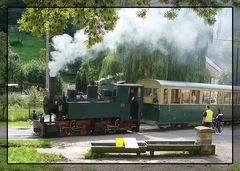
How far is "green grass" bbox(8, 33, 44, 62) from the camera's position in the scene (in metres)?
4.62

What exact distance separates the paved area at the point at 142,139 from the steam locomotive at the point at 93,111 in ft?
0.27

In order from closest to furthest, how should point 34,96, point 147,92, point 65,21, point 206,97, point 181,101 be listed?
point 34,96, point 147,92, point 206,97, point 181,101, point 65,21

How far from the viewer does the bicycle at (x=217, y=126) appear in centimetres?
487

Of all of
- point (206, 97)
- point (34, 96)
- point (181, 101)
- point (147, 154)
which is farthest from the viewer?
point (181, 101)

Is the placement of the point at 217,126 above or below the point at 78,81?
below

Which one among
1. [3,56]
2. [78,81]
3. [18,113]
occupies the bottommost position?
[18,113]

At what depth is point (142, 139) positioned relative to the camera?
15.5 feet

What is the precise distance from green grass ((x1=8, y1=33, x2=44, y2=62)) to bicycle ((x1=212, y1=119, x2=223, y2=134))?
2.24m

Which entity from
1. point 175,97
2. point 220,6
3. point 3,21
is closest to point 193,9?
point 220,6

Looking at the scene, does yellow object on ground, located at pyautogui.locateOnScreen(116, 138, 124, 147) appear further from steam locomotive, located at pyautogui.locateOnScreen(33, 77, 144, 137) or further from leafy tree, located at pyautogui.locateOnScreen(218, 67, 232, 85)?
leafy tree, located at pyautogui.locateOnScreen(218, 67, 232, 85)

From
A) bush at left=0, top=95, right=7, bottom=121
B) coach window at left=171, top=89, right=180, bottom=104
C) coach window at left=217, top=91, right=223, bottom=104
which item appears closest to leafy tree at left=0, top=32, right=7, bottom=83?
bush at left=0, top=95, right=7, bottom=121

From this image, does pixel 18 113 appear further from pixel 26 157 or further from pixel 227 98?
pixel 227 98

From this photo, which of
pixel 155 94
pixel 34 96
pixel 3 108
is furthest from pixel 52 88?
pixel 155 94

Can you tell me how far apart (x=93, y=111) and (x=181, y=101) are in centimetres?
108
